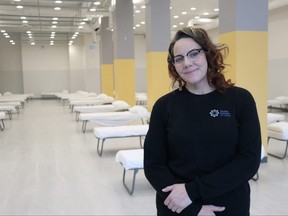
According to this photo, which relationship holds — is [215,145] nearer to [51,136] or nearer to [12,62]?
[51,136]

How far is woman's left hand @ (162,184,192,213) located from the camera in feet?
3.99

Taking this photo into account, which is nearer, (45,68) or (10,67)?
(10,67)

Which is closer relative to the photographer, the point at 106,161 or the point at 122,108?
the point at 106,161

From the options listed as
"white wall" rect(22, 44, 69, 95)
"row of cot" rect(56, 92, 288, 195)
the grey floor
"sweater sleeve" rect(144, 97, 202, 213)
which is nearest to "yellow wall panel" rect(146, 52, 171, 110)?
"row of cot" rect(56, 92, 288, 195)

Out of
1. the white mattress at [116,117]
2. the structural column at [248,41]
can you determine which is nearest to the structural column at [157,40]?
the white mattress at [116,117]

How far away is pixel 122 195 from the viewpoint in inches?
147

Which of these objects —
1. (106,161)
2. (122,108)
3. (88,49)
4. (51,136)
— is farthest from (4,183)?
(88,49)

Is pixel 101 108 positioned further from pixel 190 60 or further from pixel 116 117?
pixel 190 60

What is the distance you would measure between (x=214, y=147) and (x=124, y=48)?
9.59 meters

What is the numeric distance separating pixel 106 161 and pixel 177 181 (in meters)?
4.09

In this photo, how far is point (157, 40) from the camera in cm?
795

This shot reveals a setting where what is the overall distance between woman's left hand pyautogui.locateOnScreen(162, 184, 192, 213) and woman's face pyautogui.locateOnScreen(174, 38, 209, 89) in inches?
15.3

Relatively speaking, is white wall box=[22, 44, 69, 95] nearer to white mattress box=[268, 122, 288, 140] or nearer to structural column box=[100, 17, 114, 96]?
structural column box=[100, 17, 114, 96]

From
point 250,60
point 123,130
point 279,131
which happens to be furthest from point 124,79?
point 250,60
